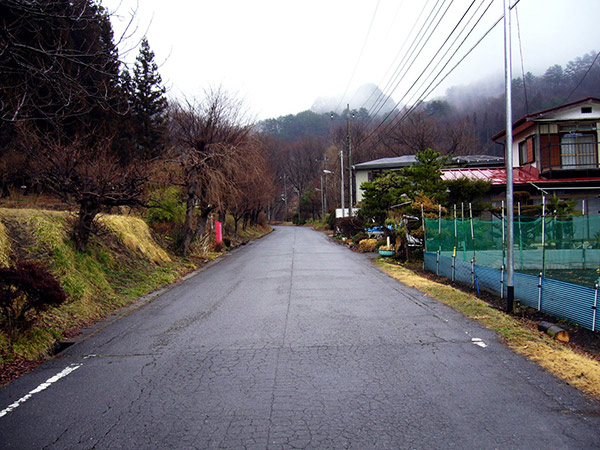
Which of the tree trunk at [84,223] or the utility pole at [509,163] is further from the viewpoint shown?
the tree trunk at [84,223]

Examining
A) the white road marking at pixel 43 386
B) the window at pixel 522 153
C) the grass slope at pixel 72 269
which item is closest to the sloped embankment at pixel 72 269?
the grass slope at pixel 72 269

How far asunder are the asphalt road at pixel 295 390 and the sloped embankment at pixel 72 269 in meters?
0.55

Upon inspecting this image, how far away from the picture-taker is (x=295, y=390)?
4.62 m

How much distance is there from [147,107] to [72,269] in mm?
30441

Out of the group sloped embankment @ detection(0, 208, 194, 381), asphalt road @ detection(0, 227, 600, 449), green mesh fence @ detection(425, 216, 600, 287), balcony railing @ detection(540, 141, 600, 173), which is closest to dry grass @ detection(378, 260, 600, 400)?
asphalt road @ detection(0, 227, 600, 449)

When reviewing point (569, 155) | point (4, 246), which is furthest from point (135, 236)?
point (569, 155)

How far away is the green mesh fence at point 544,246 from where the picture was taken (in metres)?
8.55

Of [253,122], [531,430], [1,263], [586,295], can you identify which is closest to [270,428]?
[531,430]

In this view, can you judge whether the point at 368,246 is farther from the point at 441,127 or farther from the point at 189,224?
the point at 441,127

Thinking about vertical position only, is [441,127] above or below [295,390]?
above

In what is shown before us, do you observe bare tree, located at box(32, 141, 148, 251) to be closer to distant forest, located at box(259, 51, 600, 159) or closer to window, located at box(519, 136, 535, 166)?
window, located at box(519, 136, 535, 166)

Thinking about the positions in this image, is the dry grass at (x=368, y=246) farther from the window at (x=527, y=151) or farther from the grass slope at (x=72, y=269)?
the grass slope at (x=72, y=269)

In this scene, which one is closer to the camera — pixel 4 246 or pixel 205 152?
pixel 4 246

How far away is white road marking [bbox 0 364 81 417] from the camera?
4326 millimetres
